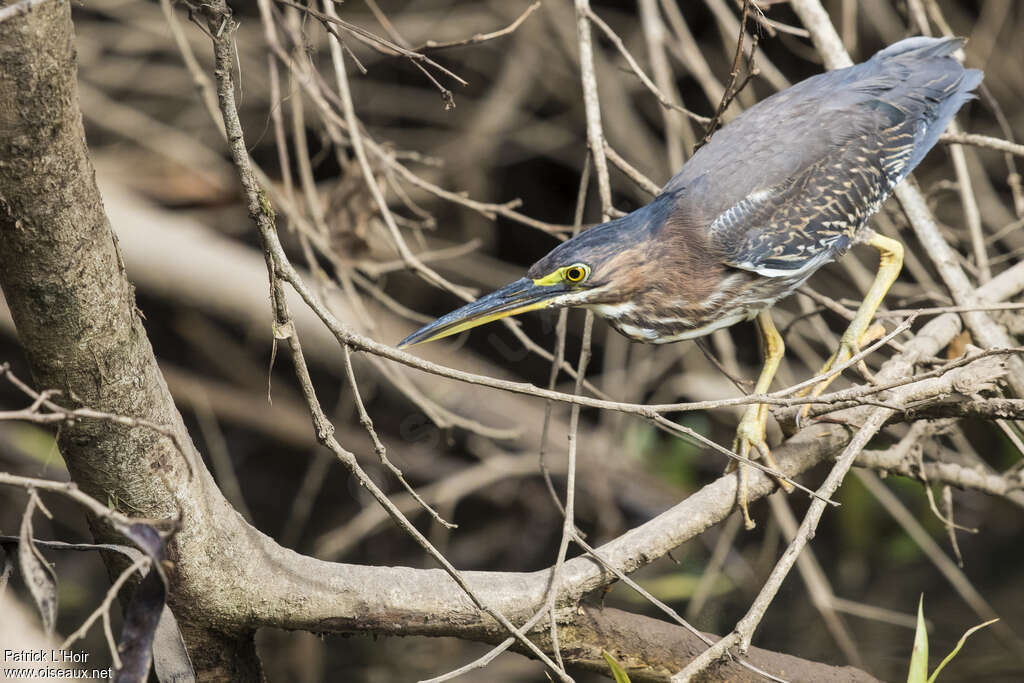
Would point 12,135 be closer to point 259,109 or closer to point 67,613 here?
point 67,613

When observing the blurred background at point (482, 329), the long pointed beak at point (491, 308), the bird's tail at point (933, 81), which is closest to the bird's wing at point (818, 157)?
the bird's tail at point (933, 81)

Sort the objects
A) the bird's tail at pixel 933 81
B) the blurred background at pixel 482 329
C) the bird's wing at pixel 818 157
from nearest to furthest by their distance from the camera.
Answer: the bird's wing at pixel 818 157, the bird's tail at pixel 933 81, the blurred background at pixel 482 329

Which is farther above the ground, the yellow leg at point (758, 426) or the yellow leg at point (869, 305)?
the yellow leg at point (869, 305)

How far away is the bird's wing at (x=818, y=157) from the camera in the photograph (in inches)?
108

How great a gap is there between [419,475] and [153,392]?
3530 millimetres

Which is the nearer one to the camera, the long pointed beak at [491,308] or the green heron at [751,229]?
the long pointed beak at [491,308]

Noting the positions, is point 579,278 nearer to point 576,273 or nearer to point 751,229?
point 576,273

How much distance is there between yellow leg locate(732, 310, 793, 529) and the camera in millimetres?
2322

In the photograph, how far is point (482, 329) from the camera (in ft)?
19.1

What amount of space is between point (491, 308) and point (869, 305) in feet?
3.75

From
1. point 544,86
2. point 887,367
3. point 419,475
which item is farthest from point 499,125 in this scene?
point 887,367

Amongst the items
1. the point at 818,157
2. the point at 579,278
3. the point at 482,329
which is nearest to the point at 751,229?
the point at 818,157

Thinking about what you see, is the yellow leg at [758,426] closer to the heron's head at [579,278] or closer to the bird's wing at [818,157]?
the bird's wing at [818,157]

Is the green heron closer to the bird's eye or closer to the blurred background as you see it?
the bird's eye
